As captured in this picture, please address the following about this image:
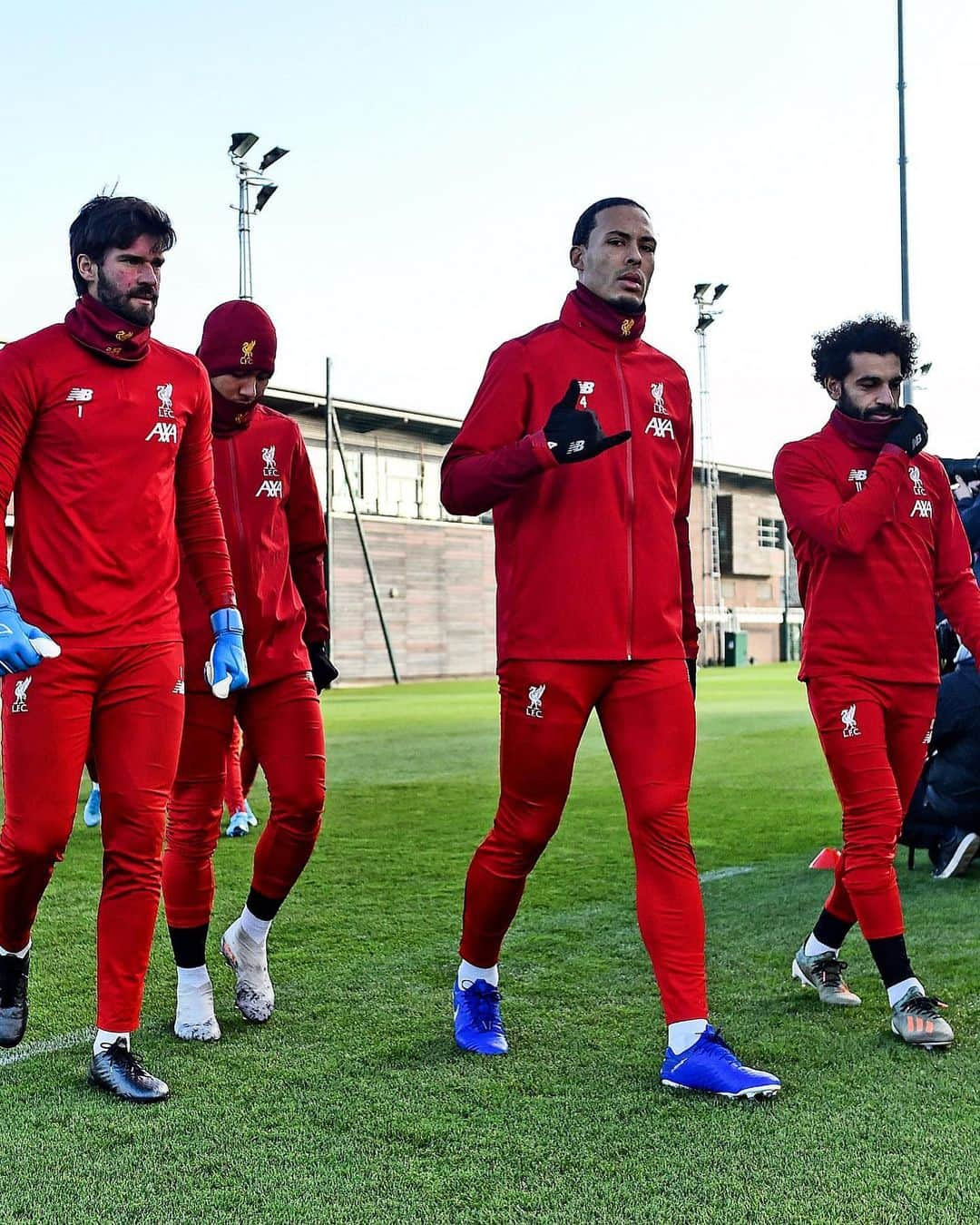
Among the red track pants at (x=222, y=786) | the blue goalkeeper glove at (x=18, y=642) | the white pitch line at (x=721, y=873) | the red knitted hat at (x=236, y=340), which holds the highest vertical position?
the red knitted hat at (x=236, y=340)

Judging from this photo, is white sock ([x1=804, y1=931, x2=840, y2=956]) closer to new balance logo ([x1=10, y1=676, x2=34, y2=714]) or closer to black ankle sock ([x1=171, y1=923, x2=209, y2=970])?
black ankle sock ([x1=171, y1=923, x2=209, y2=970])

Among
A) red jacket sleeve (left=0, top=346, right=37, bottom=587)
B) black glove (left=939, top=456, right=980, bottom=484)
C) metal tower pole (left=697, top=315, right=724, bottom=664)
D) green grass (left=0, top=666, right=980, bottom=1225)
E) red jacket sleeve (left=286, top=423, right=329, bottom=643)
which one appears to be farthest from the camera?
metal tower pole (left=697, top=315, right=724, bottom=664)

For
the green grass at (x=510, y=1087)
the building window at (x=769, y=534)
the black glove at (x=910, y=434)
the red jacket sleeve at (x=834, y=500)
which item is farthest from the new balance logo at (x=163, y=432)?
the building window at (x=769, y=534)

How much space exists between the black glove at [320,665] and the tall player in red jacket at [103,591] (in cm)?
93

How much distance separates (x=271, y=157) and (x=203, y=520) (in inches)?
963

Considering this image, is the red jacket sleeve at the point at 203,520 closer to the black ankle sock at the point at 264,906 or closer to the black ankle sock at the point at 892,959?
the black ankle sock at the point at 264,906

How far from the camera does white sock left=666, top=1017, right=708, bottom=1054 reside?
139 inches

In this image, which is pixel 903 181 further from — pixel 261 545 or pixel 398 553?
pixel 398 553

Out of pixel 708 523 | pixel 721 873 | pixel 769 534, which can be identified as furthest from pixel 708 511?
pixel 721 873

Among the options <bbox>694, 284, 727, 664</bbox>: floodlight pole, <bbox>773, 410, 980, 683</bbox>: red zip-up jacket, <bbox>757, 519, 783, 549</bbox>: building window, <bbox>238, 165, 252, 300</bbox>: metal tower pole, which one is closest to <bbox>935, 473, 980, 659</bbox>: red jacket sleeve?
<bbox>773, 410, 980, 683</bbox>: red zip-up jacket

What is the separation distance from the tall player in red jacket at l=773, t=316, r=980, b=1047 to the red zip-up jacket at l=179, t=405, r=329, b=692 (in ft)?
5.32

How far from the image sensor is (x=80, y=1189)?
2889 mm

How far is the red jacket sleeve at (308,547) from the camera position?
4.66 metres

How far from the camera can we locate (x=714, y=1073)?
3441 mm
